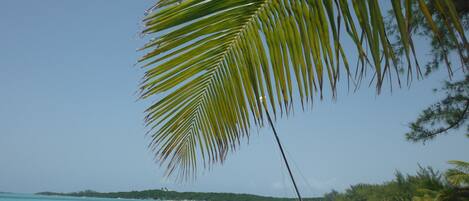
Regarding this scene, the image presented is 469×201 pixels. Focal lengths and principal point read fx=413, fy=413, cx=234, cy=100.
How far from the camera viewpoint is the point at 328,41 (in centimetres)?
93

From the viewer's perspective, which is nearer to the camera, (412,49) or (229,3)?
(412,49)

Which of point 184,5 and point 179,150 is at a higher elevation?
point 184,5

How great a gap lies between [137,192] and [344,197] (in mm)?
102830

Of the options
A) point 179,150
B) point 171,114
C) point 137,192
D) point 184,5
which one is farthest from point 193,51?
point 137,192

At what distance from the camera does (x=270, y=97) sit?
104 cm

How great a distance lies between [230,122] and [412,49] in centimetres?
64

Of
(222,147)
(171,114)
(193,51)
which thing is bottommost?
(222,147)

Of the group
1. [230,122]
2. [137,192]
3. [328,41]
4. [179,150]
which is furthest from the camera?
[137,192]

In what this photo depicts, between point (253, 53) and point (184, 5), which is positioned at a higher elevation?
point (184, 5)

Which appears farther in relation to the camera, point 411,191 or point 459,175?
point 411,191

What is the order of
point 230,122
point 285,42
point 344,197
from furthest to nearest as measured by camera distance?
point 344,197
point 230,122
point 285,42

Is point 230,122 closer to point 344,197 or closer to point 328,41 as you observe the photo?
point 328,41

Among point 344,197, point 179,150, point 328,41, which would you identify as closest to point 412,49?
point 328,41

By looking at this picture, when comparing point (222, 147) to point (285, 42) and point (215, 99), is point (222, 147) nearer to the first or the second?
point (215, 99)
